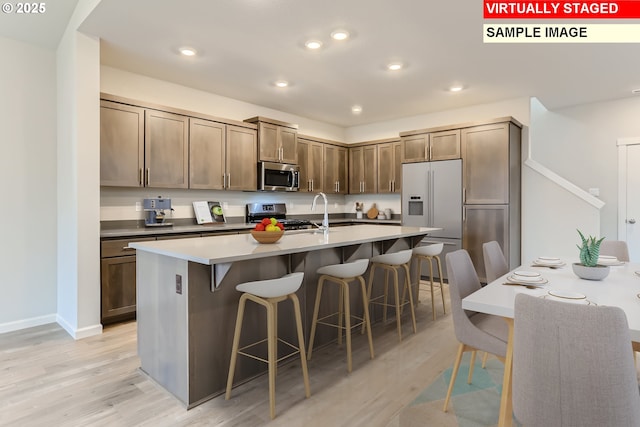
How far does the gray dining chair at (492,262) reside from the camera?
2.54 meters

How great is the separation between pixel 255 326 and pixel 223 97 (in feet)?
11.8

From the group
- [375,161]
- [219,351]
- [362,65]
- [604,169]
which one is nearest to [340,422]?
[219,351]

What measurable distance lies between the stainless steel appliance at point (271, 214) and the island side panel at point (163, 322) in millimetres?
2637

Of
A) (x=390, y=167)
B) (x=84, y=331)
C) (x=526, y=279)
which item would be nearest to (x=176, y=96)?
(x=84, y=331)

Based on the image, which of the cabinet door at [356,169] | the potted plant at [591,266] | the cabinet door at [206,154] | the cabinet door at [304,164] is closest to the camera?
the potted plant at [591,266]

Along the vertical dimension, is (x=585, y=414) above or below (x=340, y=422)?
above

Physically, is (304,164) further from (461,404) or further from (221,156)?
(461,404)

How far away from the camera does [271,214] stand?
219 inches

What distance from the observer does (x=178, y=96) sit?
4555 millimetres

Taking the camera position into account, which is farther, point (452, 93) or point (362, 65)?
point (452, 93)

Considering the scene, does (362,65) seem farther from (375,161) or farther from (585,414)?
(585,414)

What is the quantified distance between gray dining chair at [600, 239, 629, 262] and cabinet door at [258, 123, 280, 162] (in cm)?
384

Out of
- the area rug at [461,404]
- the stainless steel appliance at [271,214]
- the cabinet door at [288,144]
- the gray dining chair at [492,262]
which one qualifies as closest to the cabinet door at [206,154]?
the stainless steel appliance at [271,214]

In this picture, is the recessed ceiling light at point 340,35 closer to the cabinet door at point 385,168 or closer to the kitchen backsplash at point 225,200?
the kitchen backsplash at point 225,200
